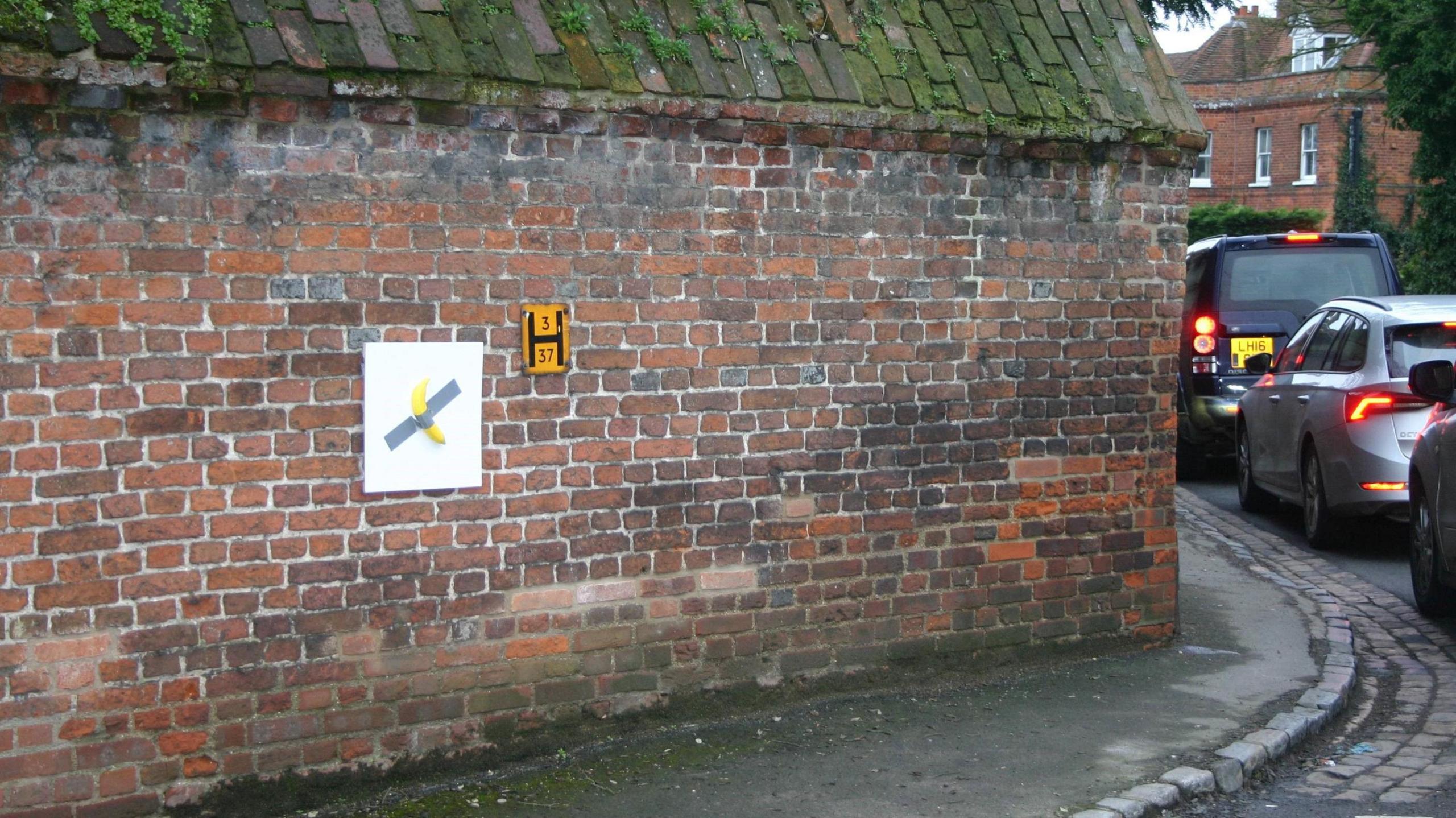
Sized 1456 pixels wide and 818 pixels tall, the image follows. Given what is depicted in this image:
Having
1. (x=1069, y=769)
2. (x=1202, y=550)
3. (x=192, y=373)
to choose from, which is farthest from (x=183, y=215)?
(x=1202, y=550)

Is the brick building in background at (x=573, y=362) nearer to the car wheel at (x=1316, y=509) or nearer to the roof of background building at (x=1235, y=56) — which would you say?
the car wheel at (x=1316, y=509)

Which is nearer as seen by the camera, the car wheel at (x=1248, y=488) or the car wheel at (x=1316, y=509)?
the car wheel at (x=1316, y=509)

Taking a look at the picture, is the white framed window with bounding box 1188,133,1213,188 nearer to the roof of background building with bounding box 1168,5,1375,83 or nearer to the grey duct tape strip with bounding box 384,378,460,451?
the roof of background building with bounding box 1168,5,1375,83

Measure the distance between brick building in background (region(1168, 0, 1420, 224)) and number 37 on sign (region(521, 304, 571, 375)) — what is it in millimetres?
39194

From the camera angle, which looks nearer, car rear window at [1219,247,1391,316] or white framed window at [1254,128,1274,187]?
car rear window at [1219,247,1391,316]

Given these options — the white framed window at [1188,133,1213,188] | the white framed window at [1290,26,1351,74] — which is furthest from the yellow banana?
the white framed window at [1188,133,1213,188]

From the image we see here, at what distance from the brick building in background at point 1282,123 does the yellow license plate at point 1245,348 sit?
97.3 ft

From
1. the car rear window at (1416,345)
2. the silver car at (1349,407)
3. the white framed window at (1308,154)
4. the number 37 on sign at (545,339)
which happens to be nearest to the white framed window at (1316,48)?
the white framed window at (1308,154)

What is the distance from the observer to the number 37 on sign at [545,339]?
18.3 feet

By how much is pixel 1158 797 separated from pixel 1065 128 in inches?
122

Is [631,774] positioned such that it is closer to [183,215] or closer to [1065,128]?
[183,215]

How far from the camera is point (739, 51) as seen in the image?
6090 millimetres

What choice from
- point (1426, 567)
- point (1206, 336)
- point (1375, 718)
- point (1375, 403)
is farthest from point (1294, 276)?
point (1375, 718)

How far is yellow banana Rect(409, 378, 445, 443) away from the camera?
17.5 ft
